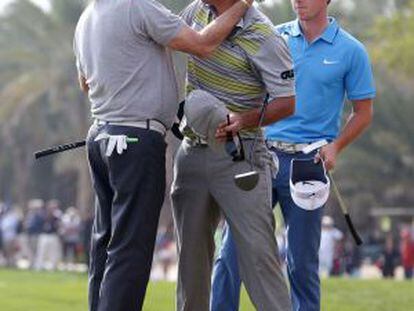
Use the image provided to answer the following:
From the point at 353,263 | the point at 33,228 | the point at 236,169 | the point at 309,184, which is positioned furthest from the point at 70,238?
the point at 236,169

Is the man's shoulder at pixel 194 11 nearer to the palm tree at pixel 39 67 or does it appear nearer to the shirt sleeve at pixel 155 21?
the shirt sleeve at pixel 155 21

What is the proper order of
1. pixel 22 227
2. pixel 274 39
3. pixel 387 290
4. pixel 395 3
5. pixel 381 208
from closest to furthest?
pixel 274 39, pixel 387 290, pixel 22 227, pixel 395 3, pixel 381 208

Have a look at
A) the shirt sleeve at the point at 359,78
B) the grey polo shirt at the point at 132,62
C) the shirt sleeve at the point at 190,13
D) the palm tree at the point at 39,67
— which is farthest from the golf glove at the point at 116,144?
the palm tree at the point at 39,67

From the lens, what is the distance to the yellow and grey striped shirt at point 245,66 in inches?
296

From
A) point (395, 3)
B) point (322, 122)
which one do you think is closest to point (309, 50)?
point (322, 122)

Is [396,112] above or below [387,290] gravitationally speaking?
above

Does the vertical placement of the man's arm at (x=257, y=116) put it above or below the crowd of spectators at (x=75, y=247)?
below

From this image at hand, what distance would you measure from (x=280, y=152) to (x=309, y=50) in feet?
2.50

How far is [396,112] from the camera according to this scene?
164ft

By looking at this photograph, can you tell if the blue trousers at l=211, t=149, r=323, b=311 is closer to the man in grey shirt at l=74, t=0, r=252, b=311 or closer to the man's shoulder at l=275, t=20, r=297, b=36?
the man's shoulder at l=275, t=20, r=297, b=36

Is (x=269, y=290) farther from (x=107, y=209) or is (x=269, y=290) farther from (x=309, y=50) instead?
(x=309, y=50)

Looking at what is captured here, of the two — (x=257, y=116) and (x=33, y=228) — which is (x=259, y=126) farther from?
(x=33, y=228)

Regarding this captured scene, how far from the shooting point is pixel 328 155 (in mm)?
8766

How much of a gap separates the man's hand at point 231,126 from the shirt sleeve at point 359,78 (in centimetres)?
170
